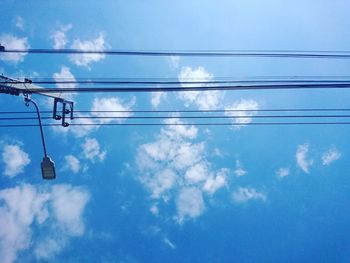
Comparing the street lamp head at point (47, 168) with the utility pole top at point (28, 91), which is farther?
the street lamp head at point (47, 168)

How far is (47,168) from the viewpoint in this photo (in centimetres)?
1160

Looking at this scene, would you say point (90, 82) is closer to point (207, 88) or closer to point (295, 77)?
point (207, 88)

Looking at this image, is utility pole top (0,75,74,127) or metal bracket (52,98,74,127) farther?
metal bracket (52,98,74,127)

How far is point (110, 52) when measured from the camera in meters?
10.4

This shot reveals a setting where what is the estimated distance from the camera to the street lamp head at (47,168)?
37.9 ft

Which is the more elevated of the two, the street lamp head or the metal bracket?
the metal bracket

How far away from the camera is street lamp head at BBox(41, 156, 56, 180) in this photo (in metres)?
11.5

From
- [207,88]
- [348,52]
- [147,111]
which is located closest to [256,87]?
[207,88]

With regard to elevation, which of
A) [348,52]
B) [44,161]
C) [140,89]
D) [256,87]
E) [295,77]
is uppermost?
[348,52]

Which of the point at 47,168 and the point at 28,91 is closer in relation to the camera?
the point at 28,91

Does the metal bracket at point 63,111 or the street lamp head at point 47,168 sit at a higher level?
the metal bracket at point 63,111

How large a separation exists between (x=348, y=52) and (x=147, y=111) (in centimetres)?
809

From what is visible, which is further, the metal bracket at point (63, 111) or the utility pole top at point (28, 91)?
the metal bracket at point (63, 111)

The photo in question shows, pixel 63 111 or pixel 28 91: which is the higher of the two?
pixel 63 111
